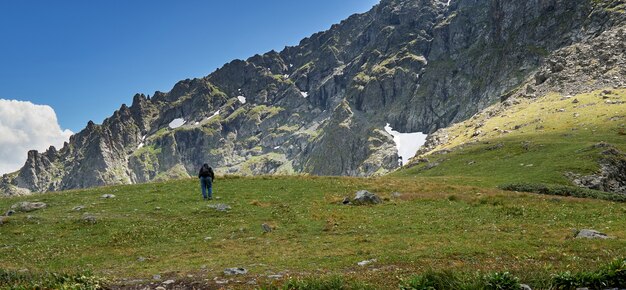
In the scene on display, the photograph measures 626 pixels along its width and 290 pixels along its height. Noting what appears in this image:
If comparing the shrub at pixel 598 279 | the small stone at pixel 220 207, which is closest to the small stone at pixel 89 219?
the small stone at pixel 220 207

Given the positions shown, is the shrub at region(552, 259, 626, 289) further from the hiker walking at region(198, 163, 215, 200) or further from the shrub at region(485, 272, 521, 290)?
the hiker walking at region(198, 163, 215, 200)

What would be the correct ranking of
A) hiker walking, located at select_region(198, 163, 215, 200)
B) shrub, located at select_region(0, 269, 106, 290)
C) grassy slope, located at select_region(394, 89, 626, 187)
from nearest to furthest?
1. shrub, located at select_region(0, 269, 106, 290)
2. hiker walking, located at select_region(198, 163, 215, 200)
3. grassy slope, located at select_region(394, 89, 626, 187)

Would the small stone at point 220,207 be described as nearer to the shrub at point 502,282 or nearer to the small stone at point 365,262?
the small stone at point 365,262

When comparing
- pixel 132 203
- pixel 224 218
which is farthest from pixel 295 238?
pixel 132 203

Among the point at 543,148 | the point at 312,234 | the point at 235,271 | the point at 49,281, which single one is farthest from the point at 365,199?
the point at 543,148

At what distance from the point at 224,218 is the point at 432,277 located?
2204 centimetres

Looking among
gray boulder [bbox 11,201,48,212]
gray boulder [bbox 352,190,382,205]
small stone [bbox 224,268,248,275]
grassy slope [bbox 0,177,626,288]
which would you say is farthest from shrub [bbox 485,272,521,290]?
gray boulder [bbox 11,201,48,212]

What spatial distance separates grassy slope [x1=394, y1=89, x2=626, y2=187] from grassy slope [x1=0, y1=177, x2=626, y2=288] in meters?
21.1

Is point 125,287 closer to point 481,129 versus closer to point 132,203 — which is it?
point 132,203

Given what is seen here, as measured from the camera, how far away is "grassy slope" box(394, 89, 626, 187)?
5878cm

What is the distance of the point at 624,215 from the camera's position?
93.0 ft

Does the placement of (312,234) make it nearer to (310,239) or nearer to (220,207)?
(310,239)

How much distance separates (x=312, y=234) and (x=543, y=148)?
67.5 m

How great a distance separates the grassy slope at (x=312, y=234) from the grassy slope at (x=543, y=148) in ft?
69.1
